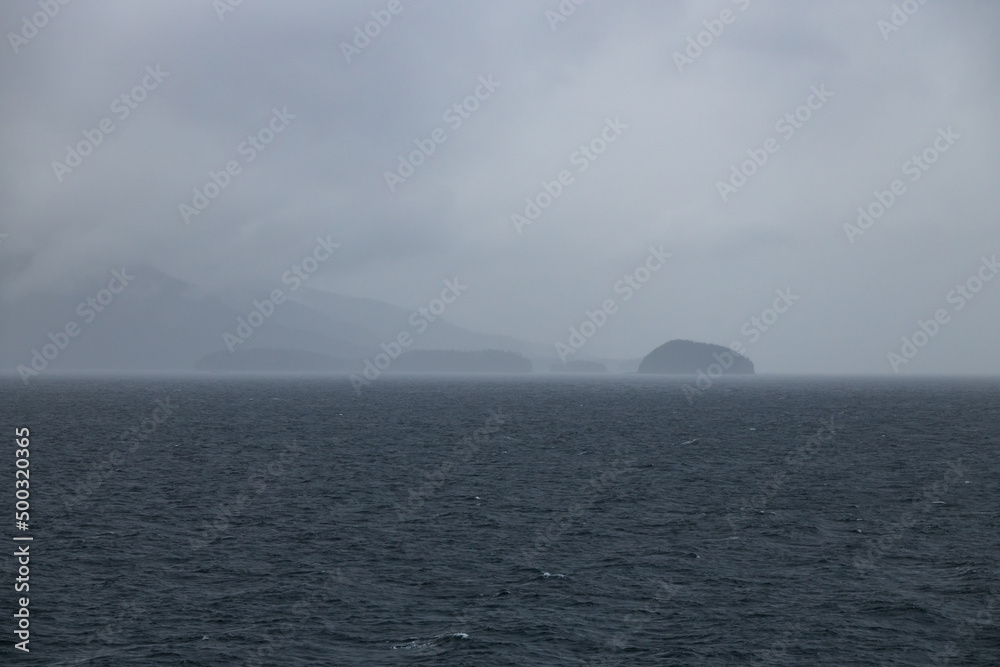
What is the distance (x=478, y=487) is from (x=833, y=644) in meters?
40.3

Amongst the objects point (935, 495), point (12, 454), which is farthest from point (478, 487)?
point (12, 454)

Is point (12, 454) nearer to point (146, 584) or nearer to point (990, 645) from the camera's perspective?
point (146, 584)

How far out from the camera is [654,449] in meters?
99.3

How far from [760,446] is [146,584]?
79.2m

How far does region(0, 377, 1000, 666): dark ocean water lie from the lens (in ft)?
111

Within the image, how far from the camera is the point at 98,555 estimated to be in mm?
46219

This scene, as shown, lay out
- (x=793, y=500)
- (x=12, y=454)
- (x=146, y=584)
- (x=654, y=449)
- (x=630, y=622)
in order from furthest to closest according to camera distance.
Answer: (x=654, y=449)
(x=12, y=454)
(x=793, y=500)
(x=146, y=584)
(x=630, y=622)

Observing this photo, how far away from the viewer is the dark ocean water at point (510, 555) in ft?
111

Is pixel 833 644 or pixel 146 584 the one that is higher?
pixel 146 584

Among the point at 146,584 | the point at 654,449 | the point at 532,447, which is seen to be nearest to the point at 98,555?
the point at 146,584

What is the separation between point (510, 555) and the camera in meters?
47.6

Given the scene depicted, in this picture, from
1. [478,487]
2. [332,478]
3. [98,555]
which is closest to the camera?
[98,555]

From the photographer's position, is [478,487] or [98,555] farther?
[478,487]

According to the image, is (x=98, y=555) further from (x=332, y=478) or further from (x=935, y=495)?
(x=935, y=495)
